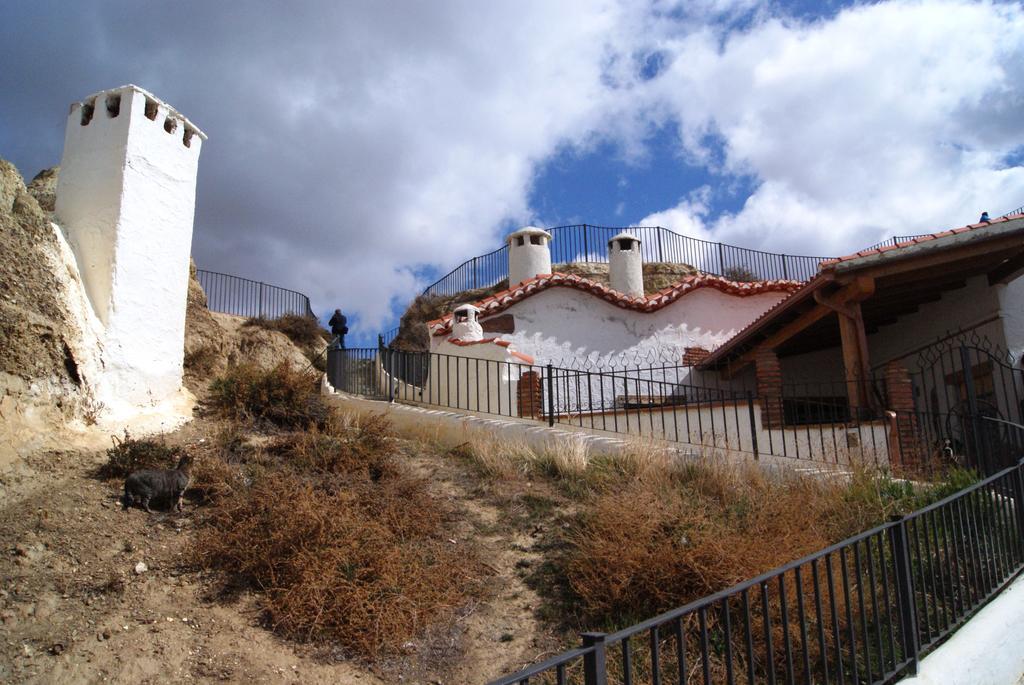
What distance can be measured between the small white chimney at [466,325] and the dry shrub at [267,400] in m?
3.61

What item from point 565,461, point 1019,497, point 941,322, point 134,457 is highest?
point 941,322

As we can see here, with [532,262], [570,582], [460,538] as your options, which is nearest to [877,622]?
[570,582]

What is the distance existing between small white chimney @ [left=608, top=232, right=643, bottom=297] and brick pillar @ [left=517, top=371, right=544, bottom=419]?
5895 mm

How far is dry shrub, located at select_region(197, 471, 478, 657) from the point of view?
219 inches

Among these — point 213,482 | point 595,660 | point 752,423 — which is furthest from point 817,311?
point 595,660

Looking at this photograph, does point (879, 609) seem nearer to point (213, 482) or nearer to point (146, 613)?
point (146, 613)

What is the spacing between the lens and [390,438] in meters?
9.72

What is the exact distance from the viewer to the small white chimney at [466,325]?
1349cm

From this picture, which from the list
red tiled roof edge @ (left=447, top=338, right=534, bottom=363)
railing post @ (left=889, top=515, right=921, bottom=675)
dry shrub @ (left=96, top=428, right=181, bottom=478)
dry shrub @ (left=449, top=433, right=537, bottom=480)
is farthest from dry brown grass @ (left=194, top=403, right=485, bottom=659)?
red tiled roof edge @ (left=447, top=338, right=534, bottom=363)

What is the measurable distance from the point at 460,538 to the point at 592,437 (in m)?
3.37

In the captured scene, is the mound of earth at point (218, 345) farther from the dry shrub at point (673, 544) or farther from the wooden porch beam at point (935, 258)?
the wooden porch beam at point (935, 258)

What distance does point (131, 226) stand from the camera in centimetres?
932

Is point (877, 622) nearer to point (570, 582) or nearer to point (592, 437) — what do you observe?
point (570, 582)

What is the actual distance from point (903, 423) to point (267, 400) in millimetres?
8060
